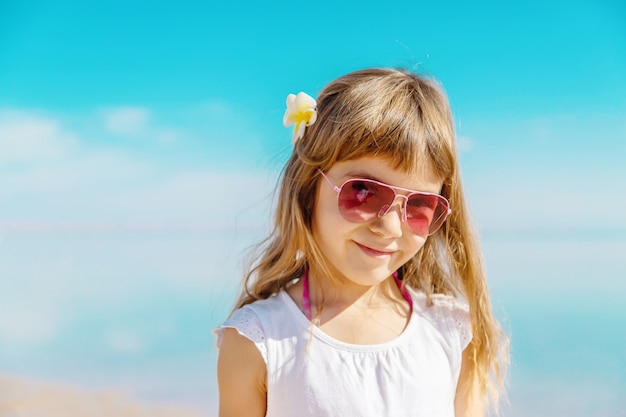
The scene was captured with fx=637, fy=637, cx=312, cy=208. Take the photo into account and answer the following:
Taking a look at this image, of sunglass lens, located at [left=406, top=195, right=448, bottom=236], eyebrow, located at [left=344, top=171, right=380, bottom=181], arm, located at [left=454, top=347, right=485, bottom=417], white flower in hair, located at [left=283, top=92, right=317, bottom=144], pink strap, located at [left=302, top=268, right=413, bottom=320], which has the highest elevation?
white flower in hair, located at [left=283, top=92, right=317, bottom=144]

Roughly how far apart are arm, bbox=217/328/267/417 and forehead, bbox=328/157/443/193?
0.54 meters

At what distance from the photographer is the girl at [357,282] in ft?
5.75

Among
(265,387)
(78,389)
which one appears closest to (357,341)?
(265,387)

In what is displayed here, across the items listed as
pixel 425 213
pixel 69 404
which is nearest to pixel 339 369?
pixel 425 213

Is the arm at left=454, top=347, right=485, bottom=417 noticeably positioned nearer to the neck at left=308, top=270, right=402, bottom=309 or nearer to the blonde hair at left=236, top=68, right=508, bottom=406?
the blonde hair at left=236, top=68, right=508, bottom=406

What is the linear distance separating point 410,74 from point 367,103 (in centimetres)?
28

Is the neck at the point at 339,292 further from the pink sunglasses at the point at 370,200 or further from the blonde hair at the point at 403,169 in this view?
the pink sunglasses at the point at 370,200

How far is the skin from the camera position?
5.77 ft

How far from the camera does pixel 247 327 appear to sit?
178 centimetres

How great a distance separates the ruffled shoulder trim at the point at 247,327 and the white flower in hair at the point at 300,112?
1.79 feet

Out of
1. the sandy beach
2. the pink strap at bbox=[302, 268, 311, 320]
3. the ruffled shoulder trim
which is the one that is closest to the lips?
the pink strap at bbox=[302, 268, 311, 320]

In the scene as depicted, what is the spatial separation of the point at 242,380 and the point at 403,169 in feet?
2.40

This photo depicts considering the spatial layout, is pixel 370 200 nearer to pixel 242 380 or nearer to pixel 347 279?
pixel 347 279

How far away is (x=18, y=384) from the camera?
223 inches
